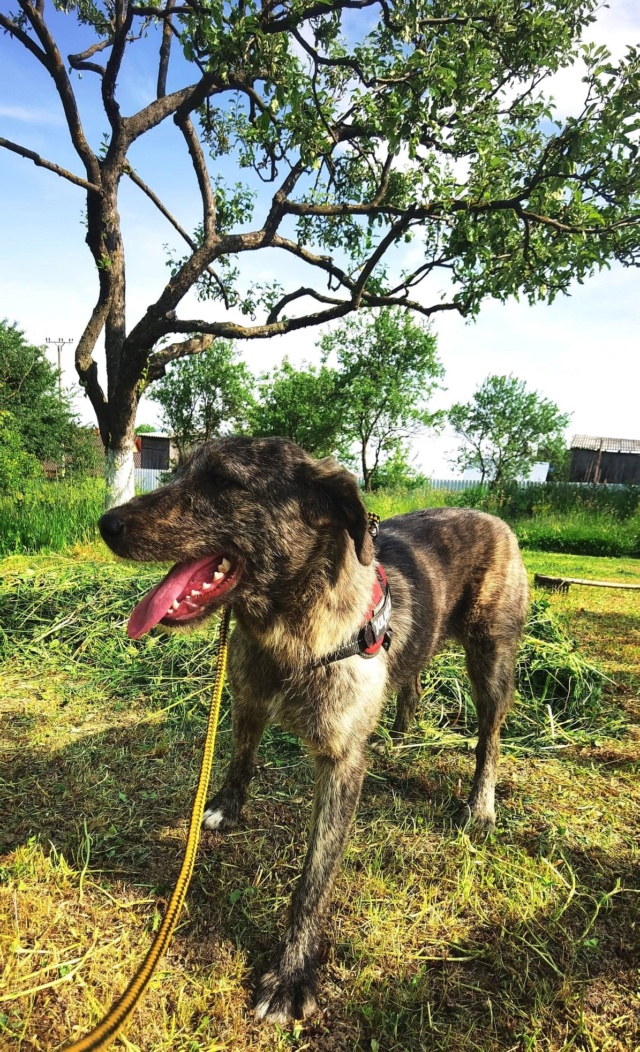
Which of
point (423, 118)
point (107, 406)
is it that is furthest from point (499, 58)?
point (107, 406)

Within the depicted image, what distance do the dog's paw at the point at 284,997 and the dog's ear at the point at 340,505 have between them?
1480 mm

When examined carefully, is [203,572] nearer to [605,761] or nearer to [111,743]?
[111,743]

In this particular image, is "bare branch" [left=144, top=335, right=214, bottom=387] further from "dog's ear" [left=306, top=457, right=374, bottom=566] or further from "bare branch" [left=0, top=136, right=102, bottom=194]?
"dog's ear" [left=306, top=457, right=374, bottom=566]

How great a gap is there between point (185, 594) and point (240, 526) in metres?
0.32

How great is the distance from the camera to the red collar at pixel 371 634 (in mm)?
2377

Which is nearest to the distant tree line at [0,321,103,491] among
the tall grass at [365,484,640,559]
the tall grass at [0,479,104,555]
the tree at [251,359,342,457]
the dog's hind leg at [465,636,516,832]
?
the tree at [251,359,342,457]

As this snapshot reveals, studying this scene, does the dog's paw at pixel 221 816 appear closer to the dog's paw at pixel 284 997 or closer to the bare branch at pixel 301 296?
the dog's paw at pixel 284 997

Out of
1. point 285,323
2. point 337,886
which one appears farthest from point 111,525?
point 285,323

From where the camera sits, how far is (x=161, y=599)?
7.10 ft

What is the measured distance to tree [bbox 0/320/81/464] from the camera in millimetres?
23453

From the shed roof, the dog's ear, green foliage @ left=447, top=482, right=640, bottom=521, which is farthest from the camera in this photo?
the shed roof

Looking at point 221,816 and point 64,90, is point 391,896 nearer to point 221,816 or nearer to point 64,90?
point 221,816

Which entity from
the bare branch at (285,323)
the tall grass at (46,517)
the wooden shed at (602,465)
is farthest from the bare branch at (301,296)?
the wooden shed at (602,465)

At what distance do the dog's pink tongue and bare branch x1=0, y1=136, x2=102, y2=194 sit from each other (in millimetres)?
13242
